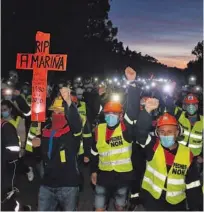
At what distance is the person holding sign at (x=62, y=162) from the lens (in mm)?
5379

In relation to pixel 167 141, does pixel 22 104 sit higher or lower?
higher

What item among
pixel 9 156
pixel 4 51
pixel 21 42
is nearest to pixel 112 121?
pixel 9 156

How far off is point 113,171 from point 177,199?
136 cm

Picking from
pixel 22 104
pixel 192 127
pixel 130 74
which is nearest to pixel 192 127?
pixel 192 127

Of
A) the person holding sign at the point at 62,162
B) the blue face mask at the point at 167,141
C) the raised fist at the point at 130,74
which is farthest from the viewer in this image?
the raised fist at the point at 130,74

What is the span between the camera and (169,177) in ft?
15.5

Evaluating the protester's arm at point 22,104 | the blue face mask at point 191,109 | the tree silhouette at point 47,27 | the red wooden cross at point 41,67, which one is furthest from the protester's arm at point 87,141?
the tree silhouette at point 47,27

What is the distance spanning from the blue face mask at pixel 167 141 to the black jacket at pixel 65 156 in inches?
43.6

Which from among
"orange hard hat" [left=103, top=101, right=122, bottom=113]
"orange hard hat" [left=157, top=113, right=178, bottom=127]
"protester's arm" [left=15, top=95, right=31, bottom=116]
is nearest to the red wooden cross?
"orange hard hat" [left=103, top=101, right=122, bottom=113]

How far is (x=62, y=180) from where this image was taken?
5.37m

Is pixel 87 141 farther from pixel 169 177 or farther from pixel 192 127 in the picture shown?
pixel 169 177

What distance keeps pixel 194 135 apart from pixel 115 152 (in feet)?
10.1

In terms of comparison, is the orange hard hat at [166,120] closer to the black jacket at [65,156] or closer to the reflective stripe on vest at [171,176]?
the reflective stripe on vest at [171,176]

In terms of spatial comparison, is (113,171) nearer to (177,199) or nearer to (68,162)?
(68,162)
